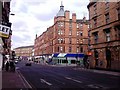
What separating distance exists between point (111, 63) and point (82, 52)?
51414 mm

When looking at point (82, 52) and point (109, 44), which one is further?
point (82, 52)

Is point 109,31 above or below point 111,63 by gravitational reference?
above

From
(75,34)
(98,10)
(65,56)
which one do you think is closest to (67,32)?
(75,34)

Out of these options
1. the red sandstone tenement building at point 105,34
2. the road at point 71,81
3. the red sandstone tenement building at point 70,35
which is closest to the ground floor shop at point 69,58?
the red sandstone tenement building at point 70,35

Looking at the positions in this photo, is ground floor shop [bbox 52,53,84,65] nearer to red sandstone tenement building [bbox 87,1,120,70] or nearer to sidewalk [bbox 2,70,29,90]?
red sandstone tenement building [bbox 87,1,120,70]

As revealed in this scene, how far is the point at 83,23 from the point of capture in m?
98.5

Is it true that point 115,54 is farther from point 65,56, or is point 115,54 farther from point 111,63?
point 65,56

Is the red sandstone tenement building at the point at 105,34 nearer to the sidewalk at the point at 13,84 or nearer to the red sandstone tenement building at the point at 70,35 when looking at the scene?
the sidewalk at the point at 13,84

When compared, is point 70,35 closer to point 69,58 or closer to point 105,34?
point 69,58

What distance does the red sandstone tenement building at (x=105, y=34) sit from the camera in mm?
44469

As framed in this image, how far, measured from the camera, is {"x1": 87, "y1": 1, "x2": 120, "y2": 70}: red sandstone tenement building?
44469 millimetres

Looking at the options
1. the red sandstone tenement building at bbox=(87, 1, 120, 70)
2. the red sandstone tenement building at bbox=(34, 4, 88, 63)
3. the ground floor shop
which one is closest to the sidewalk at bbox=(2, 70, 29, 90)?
the red sandstone tenement building at bbox=(87, 1, 120, 70)

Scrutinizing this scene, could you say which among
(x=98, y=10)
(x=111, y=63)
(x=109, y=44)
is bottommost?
(x=111, y=63)

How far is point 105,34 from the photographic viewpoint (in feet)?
162
